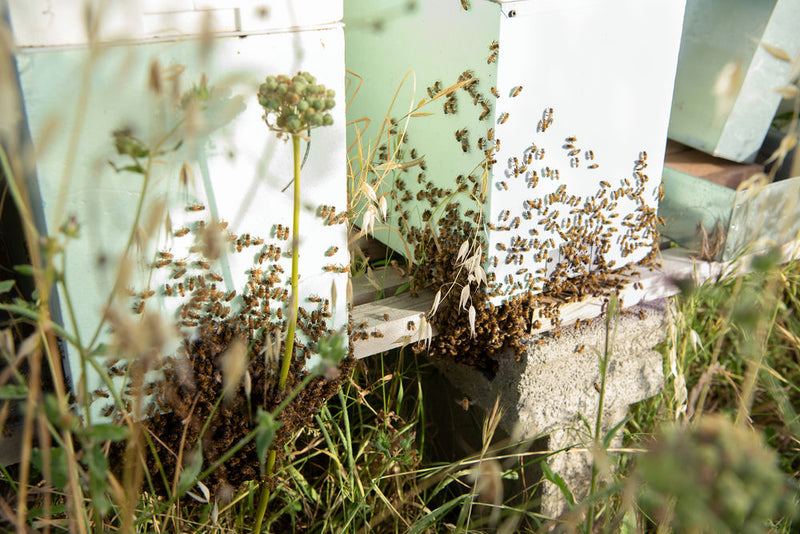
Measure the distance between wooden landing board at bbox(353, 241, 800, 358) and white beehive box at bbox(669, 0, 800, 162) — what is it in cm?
54

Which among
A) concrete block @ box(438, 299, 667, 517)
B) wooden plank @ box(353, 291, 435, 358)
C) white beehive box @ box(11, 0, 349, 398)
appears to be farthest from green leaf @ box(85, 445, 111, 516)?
concrete block @ box(438, 299, 667, 517)


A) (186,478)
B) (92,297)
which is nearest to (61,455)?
(186,478)

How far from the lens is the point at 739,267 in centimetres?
269

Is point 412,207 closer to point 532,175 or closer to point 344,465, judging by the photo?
point 532,175

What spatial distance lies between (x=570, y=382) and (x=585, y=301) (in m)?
0.30

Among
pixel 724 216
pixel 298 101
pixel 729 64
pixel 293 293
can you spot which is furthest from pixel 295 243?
pixel 729 64

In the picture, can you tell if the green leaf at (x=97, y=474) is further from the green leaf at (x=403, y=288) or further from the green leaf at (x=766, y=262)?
the green leaf at (x=403, y=288)

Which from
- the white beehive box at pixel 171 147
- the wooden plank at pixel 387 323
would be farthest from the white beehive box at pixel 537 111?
the white beehive box at pixel 171 147

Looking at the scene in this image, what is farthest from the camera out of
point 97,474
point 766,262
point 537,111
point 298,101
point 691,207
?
point 691,207

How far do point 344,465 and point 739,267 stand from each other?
170cm

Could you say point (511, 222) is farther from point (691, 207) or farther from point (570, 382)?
point (691, 207)

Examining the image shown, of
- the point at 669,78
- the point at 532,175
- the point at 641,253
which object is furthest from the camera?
the point at 641,253

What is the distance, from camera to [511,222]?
217 centimetres

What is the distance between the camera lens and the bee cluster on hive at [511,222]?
210cm
